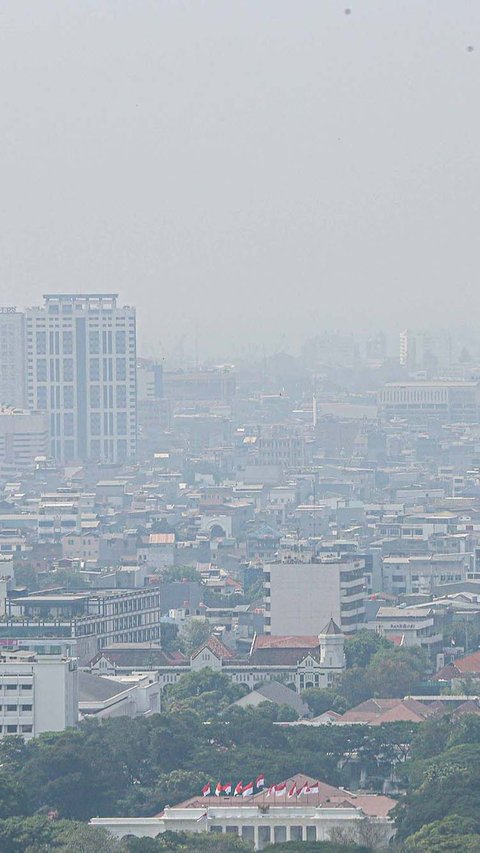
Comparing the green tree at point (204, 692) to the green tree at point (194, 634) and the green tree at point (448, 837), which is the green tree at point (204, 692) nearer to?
the green tree at point (194, 634)

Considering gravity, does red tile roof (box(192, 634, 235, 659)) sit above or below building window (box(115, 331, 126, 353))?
below

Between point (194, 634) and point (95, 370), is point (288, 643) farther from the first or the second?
point (95, 370)

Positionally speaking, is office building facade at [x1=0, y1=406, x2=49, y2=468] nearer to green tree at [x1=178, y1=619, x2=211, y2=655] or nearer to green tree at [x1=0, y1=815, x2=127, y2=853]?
green tree at [x1=178, y1=619, x2=211, y2=655]

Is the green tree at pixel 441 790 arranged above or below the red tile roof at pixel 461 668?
above

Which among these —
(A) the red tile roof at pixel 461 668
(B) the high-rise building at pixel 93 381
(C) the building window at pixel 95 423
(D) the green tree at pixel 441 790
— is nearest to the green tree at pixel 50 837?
(D) the green tree at pixel 441 790

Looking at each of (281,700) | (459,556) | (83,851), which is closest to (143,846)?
(83,851)

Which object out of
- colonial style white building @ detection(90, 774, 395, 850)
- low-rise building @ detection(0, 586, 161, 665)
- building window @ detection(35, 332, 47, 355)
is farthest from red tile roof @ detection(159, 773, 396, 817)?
building window @ detection(35, 332, 47, 355)

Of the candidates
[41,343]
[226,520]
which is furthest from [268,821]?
[41,343]

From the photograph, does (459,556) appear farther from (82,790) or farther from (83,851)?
(83,851)
